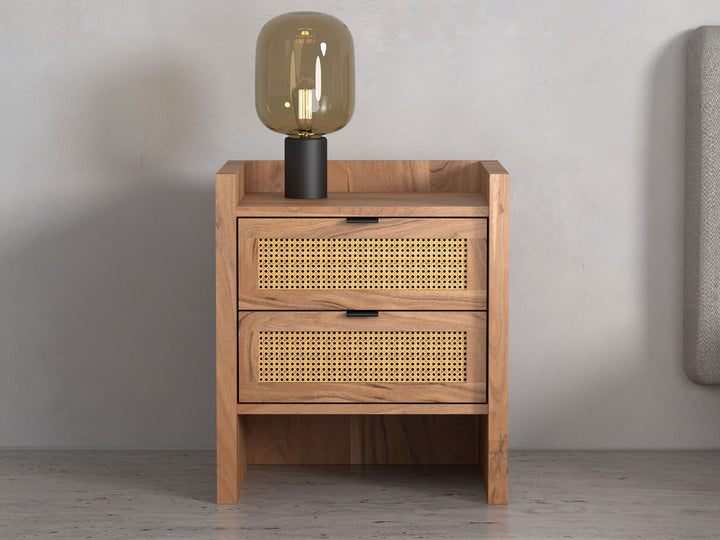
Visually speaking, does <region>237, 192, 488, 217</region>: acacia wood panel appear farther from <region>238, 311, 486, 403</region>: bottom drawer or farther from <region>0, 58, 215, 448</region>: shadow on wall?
<region>0, 58, 215, 448</region>: shadow on wall

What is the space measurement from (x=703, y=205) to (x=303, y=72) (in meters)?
1.03

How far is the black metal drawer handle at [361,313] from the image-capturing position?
6.21ft

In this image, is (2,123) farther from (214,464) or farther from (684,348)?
(684,348)

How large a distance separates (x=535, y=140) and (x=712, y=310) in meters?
0.61

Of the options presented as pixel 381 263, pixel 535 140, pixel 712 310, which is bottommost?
pixel 712 310

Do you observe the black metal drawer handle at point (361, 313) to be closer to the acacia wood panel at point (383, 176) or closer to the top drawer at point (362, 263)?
the top drawer at point (362, 263)

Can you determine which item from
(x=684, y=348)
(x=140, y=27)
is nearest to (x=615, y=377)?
(x=684, y=348)

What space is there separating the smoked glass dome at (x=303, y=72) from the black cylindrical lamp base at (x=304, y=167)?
1.6 inches

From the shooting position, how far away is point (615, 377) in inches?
91.1

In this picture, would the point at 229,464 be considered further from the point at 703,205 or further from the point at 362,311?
the point at 703,205

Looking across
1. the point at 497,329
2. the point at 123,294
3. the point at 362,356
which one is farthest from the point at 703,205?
the point at 123,294

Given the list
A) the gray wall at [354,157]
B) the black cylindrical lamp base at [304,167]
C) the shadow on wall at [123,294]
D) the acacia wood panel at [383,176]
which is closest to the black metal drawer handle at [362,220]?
the black cylindrical lamp base at [304,167]

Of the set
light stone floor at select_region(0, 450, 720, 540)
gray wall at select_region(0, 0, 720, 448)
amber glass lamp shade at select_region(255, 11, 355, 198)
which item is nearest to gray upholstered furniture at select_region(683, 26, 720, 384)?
gray wall at select_region(0, 0, 720, 448)

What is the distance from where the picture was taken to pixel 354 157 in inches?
89.7
